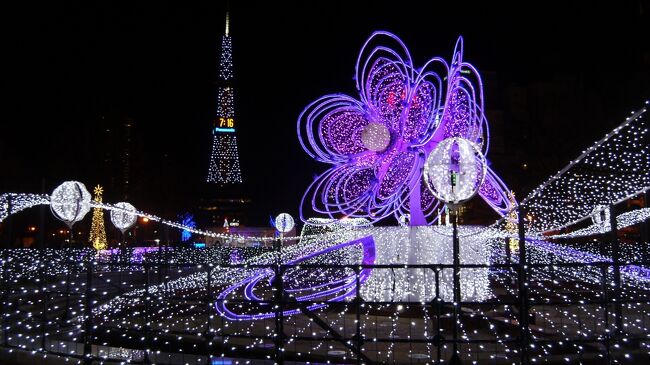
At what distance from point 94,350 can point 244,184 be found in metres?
91.0

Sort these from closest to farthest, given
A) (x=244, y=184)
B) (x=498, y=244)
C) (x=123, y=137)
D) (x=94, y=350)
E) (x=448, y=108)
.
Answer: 1. (x=94, y=350)
2. (x=448, y=108)
3. (x=498, y=244)
4. (x=123, y=137)
5. (x=244, y=184)

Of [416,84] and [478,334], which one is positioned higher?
[416,84]

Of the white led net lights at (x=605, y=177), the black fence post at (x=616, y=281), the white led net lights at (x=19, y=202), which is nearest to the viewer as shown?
the black fence post at (x=616, y=281)

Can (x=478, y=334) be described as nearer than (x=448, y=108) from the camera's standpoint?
Yes

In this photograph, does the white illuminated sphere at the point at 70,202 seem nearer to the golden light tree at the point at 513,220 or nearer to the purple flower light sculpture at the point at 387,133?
the purple flower light sculpture at the point at 387,133

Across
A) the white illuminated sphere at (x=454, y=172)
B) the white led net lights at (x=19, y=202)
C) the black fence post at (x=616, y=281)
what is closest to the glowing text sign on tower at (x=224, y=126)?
the white led net lights at (x=19, y=202)

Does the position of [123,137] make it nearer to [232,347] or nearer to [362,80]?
[362,80]

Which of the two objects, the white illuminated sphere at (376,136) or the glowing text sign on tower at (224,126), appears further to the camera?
the glowing text sign on tower at (224,126)

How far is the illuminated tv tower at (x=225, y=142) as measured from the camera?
9188 centimetres

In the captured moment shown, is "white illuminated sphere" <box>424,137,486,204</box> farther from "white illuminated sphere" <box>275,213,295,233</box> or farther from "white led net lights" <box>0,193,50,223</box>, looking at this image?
"white illuminated sphere" <box>275,213,295,233</box>

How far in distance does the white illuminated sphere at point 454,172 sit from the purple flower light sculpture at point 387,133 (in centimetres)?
397

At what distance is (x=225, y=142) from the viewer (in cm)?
9438

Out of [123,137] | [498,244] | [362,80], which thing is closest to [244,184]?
[123,137]

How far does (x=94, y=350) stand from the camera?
8.80 meters
